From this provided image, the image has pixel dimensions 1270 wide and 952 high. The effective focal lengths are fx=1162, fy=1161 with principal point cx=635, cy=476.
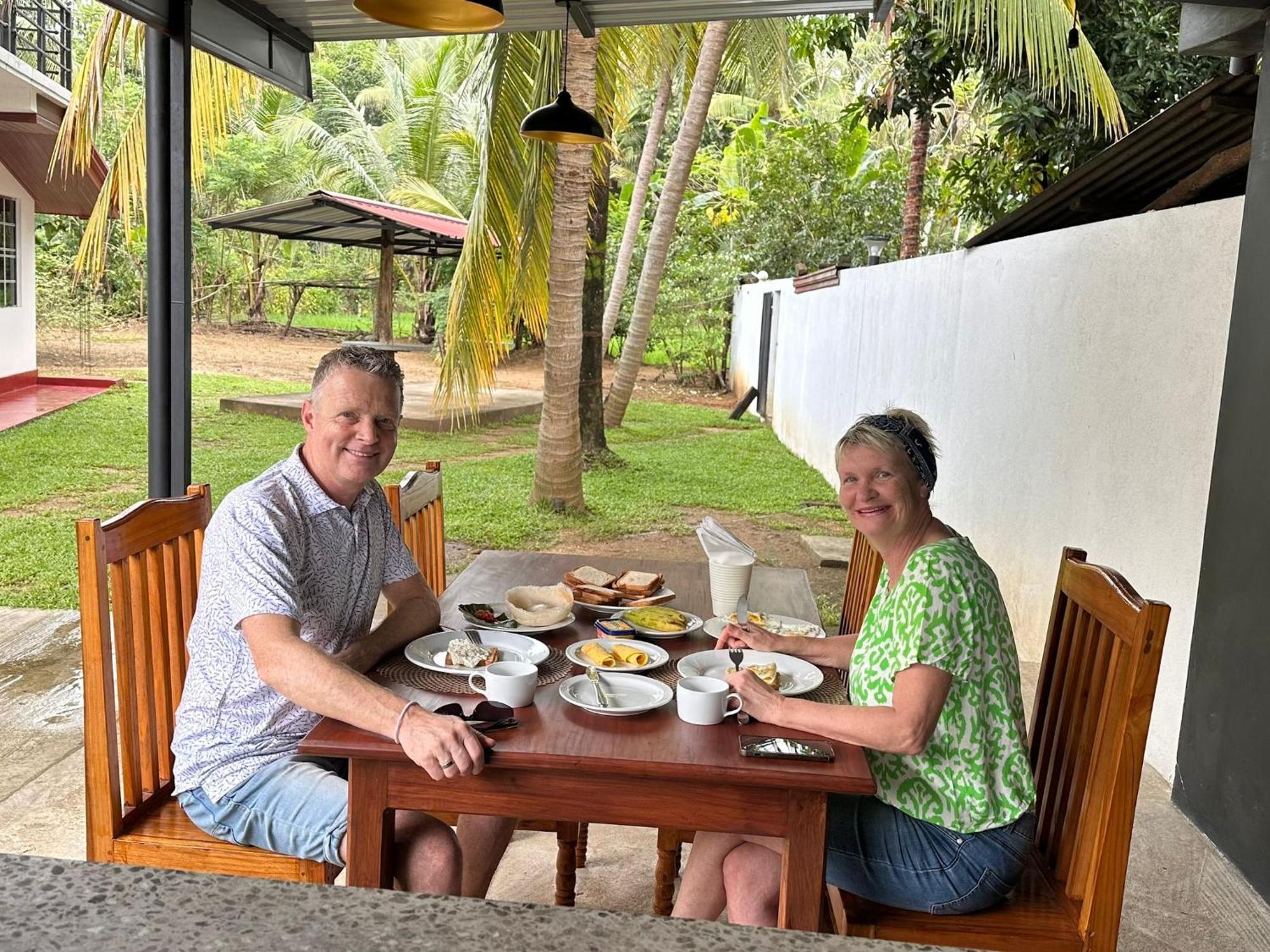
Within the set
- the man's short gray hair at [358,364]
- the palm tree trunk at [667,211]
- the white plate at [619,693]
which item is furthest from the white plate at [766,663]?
the palm tree trunk at [667,211]

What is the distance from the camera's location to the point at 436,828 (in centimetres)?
225

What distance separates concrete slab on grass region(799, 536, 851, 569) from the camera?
8328 millimetres

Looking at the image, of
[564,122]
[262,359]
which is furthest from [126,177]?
[262,359]

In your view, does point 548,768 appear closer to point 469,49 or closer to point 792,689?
point 792,689

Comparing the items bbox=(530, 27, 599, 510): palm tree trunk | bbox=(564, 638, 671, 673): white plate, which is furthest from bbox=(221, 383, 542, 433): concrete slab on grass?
bbox=(564, 638, 671, 673): white plate

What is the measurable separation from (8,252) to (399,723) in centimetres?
1442

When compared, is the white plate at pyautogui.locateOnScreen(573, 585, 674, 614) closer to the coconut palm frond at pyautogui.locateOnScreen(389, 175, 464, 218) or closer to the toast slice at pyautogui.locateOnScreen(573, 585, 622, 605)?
the toast slice at pyautogui.locateOnScreen(573, 585, 622, 605)

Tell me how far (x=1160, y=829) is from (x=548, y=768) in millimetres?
2635

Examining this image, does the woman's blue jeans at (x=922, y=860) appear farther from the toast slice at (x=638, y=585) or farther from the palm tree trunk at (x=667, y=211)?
the palm tree trunk at (x=667, y=211)

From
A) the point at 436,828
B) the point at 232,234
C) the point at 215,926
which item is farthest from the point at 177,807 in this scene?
the point at 232,234

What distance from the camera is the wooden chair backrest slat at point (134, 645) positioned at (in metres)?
2.29

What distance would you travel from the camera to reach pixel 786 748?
2.02 metres

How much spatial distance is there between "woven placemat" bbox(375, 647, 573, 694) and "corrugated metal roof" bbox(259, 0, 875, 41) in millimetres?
3246

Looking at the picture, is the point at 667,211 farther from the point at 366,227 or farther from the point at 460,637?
the point at 460,637
